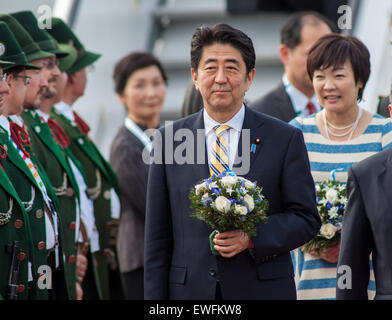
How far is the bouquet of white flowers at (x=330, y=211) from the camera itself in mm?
4969

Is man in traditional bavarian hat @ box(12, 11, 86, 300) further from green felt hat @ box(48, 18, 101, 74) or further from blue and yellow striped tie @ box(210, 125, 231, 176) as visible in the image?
blue and yellow striped tie @ box(210, 125, 231, 176)

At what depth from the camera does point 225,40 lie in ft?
14.5

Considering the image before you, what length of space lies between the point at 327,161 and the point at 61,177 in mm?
1710

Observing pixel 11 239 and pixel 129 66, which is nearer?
pixel 11 239

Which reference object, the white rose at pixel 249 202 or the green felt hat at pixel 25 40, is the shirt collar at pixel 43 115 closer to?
the green felt hat at pixel 25 40

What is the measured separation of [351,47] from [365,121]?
0.43 metres

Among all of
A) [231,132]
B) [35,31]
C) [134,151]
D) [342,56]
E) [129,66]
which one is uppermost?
[129,66]

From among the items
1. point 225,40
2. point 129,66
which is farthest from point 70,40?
point 225,40

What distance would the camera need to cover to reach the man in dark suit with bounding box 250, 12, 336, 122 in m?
6.21

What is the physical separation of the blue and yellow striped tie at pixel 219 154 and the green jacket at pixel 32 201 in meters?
1.06

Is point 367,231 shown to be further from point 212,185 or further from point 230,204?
point 212,185
